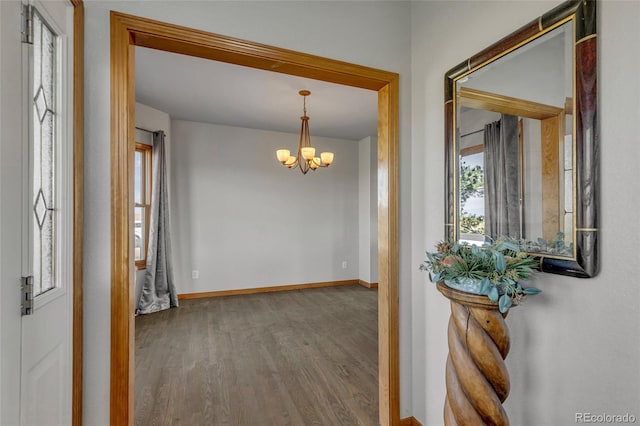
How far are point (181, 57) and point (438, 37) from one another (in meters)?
2.19

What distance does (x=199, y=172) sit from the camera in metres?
4.71

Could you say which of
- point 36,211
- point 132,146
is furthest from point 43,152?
point 132,146

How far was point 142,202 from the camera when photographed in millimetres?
4273

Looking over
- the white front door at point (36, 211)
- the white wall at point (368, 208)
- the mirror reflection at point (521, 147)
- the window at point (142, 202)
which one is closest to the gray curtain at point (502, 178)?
the mirror reflection at point (521, 147)

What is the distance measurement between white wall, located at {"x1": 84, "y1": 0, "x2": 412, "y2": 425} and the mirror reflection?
1.41ft

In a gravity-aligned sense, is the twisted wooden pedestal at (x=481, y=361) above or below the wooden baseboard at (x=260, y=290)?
above

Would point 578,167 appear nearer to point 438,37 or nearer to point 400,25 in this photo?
point 438,37

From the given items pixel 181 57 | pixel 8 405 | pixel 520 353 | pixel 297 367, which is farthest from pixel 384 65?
pixel 297 367

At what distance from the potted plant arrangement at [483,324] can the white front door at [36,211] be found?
1377 mm

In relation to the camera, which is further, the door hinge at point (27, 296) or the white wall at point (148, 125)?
the white wall at point (148, 125)

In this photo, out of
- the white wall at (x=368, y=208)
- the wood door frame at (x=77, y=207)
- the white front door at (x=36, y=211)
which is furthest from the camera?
the white wall at (x=368, y=208)

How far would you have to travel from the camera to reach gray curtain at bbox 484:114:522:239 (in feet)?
4.30

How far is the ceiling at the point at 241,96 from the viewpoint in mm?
2912

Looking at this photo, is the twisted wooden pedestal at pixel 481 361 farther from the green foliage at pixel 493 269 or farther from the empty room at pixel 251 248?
the empty room at pixel 251 248
